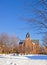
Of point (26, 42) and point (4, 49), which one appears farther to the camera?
point (26, 42)

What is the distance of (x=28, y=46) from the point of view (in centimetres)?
7825

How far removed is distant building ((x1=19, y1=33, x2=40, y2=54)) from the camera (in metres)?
66.2

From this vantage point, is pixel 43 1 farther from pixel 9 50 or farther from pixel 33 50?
pixel 33 50

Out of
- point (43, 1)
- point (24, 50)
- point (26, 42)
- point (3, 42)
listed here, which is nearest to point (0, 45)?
point (3, 42)

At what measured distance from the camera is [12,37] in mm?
72688

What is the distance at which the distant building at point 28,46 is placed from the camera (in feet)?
217

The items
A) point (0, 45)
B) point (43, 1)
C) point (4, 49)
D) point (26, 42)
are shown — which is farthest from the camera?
point (26, 42)

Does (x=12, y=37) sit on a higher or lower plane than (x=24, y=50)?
higher

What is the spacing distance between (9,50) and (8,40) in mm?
8570

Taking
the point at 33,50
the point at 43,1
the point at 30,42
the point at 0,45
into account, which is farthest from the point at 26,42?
the point at 43,1

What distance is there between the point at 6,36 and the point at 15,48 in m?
7.65

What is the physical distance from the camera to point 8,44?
71625mm

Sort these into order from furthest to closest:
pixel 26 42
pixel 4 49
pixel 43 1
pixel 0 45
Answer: pixel 26 42 < pixel 0 45 < pixel 4 49 < pixel 43 1

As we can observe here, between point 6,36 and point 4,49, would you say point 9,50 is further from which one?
point 6,36
